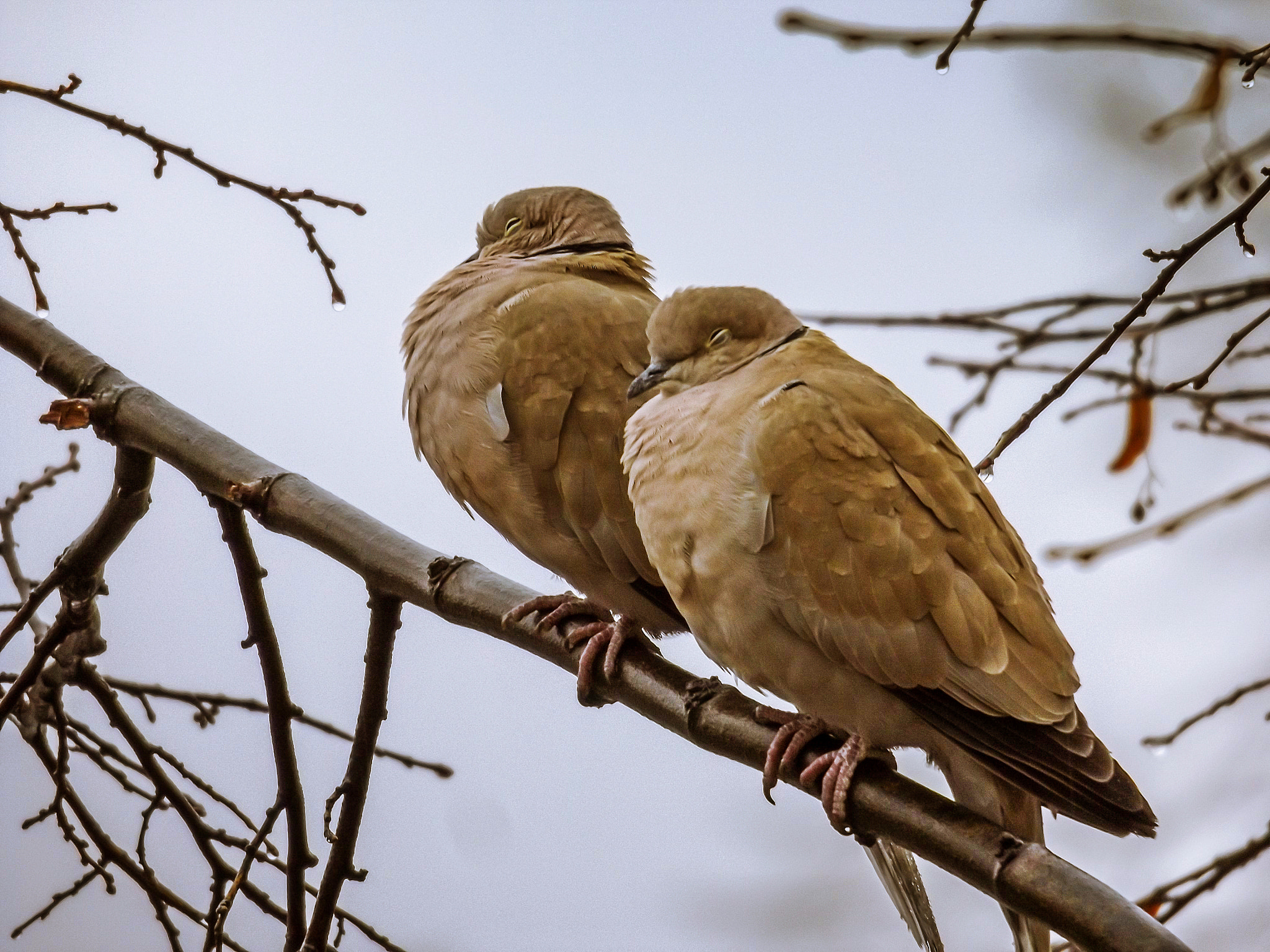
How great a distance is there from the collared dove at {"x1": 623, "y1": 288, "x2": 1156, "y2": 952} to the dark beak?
0.15 metres

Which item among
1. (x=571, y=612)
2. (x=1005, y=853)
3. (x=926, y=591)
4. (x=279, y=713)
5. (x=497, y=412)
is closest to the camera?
(x=1005, y=853)

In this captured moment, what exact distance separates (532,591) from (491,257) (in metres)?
0.87

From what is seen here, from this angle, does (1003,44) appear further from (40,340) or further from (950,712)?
(40,340)

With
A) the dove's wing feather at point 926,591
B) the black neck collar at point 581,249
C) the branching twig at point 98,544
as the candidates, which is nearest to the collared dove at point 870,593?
the dove's wing feather at point 926,591

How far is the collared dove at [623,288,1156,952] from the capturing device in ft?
4.27

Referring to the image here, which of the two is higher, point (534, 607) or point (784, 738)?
point (534, 607)

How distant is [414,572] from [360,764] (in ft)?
0.84

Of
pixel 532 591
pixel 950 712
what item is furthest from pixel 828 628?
pixel 532 591

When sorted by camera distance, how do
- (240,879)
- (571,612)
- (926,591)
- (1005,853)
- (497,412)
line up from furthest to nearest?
1. (497,412)
2. (571,612)
3. (240,879)
4. (926,591)
5. (1005,853)

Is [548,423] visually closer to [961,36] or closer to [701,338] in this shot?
[701,338]

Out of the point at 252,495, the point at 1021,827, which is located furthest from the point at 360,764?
the point at 1021,827

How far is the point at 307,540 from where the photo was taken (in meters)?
1.69

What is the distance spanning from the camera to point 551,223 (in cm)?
241

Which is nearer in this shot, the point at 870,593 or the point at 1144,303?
the point at 1144,303
